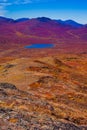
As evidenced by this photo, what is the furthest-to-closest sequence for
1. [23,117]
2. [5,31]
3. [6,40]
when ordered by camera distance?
[5,31], [6,40], [23,117]

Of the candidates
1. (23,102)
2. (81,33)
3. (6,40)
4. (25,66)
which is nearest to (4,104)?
(23,102)

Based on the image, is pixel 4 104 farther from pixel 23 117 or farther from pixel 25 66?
pixel 25 66

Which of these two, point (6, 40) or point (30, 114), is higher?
point (30, 114)

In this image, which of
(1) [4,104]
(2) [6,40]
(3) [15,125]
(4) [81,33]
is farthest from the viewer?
(4) [81,33]

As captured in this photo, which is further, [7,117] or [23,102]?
[23,102]

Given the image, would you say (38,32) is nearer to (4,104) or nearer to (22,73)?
(22,73)

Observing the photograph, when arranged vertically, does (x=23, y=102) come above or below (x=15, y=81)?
above

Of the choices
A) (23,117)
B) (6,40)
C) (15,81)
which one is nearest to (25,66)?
(15,81)

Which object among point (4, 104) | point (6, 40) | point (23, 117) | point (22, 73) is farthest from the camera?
point (6, 40)

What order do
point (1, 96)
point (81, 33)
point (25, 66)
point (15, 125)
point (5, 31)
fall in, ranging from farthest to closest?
1. point (81, 33)
2. point (5, 31)
3. point (25, 66)
4. point (1, 96)
5. point (15, 125)
